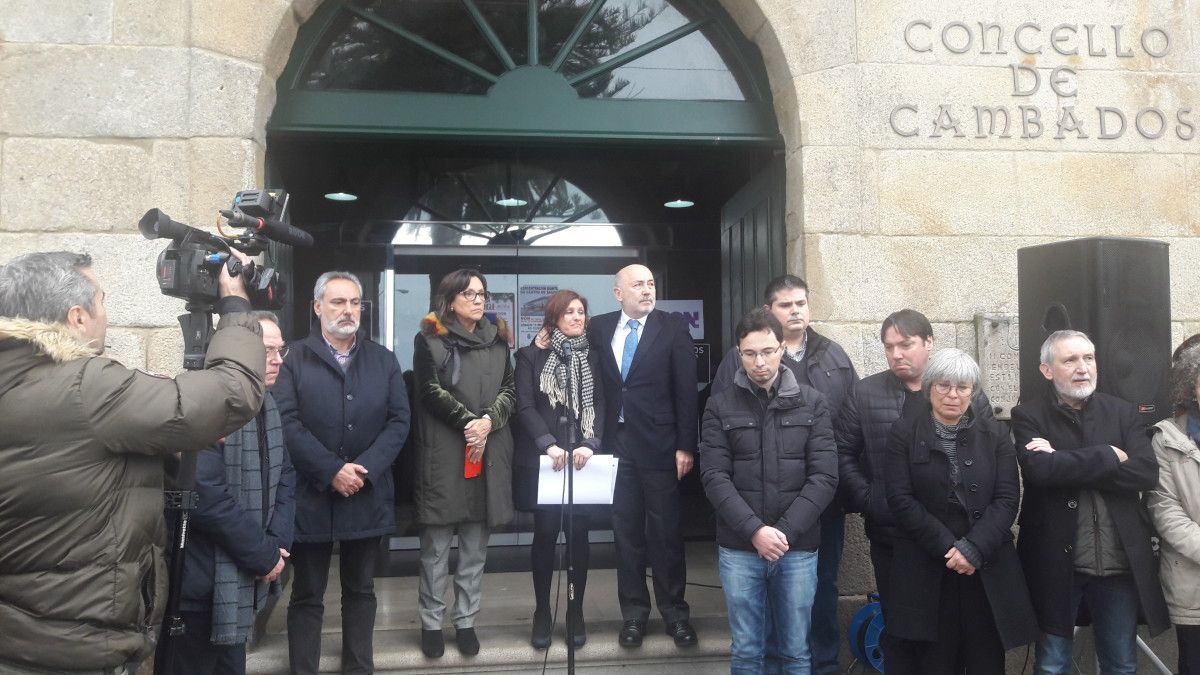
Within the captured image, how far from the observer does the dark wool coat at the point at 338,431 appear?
4266 millimetres

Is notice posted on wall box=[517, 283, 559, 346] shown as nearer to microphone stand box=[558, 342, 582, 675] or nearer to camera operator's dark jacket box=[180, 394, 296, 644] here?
microphone stand box=[558, 342, 582, 675]

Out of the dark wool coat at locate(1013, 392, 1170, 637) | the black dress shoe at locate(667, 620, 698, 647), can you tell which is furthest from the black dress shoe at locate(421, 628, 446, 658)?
the dark wool coat at locate(1013, 392, 1170, 637)

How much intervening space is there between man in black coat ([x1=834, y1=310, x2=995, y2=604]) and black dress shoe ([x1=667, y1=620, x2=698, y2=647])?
1.02 m

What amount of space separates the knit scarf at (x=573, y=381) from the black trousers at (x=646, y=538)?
0.25 metres

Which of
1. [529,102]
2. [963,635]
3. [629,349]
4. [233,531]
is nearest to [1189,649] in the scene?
[963,635]

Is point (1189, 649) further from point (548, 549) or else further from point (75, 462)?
point (75, 462)

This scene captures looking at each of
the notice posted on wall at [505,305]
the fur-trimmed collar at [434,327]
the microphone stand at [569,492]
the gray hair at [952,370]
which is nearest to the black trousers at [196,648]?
the microphone stand at [569,492]

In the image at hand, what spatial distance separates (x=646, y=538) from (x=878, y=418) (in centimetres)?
135

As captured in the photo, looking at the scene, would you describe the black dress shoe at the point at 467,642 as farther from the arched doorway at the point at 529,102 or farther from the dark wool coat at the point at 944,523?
the arched doorway at the point at 529,102

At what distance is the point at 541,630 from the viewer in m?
4.82

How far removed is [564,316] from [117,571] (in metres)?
2.61

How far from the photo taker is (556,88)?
5.54m

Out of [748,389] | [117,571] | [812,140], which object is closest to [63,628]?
[117,571]

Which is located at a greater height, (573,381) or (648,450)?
(573,381)
